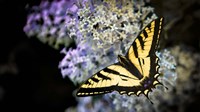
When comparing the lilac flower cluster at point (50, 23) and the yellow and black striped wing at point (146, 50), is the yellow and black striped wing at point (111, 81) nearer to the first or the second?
the yellow and black striped wing at point (146, 50)

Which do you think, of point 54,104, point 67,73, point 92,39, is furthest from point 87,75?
point 54,104

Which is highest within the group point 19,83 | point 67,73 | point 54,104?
point 67,73

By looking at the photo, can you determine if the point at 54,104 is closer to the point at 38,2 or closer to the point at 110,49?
the point at 38,2

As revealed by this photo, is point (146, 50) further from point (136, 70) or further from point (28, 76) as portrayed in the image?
point (28, 76)

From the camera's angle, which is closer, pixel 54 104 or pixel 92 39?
pixel 92 39

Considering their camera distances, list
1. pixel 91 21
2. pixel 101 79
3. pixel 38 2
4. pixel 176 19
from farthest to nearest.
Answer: pixel 38 2, pixel 176 19, pixel 91 21, pixel 101 79

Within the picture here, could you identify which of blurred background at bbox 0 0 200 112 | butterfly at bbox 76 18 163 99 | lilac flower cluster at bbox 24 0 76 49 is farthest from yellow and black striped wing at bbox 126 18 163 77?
blurred background at bbox 0 0 200 112

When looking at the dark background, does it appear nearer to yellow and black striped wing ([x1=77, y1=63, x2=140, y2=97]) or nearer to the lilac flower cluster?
the lilac flower cluster

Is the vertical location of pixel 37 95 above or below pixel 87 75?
below

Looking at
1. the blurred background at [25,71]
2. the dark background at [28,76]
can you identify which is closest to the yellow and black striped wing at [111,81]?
the blurred background at [25,71]
